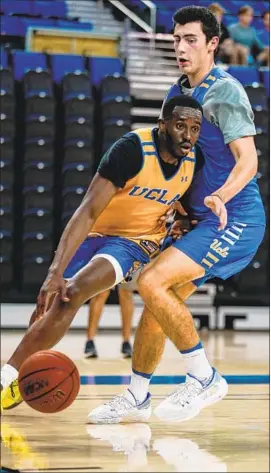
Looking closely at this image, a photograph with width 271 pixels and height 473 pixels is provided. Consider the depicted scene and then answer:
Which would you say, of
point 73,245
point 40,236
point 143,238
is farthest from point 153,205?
point 40,236

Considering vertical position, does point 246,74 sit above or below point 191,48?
below

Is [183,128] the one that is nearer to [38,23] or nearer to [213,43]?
[213,43]

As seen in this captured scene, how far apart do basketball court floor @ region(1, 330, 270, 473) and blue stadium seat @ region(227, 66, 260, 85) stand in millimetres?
5728

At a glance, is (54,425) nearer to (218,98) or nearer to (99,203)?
(99,203)

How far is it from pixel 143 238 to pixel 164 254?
0.22 metres

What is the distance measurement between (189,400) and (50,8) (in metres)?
9.79

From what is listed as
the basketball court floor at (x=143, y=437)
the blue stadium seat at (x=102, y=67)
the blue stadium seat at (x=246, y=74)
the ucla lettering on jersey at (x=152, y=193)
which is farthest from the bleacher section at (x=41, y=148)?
the ucla lettering on jersey at (x=152, y=193)

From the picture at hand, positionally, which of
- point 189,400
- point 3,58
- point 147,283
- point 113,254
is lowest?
point 189,400

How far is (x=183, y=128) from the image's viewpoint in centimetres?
470

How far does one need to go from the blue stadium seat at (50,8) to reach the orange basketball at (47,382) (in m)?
9.66

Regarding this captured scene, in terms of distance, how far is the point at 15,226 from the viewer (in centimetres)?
1181

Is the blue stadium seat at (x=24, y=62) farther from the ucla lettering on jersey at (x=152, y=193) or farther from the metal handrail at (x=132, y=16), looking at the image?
the ucla lettering on jersey at (x=152, y=193)

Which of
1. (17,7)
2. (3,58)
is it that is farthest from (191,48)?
(17,7)

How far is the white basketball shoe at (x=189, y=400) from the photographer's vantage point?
4680mm
